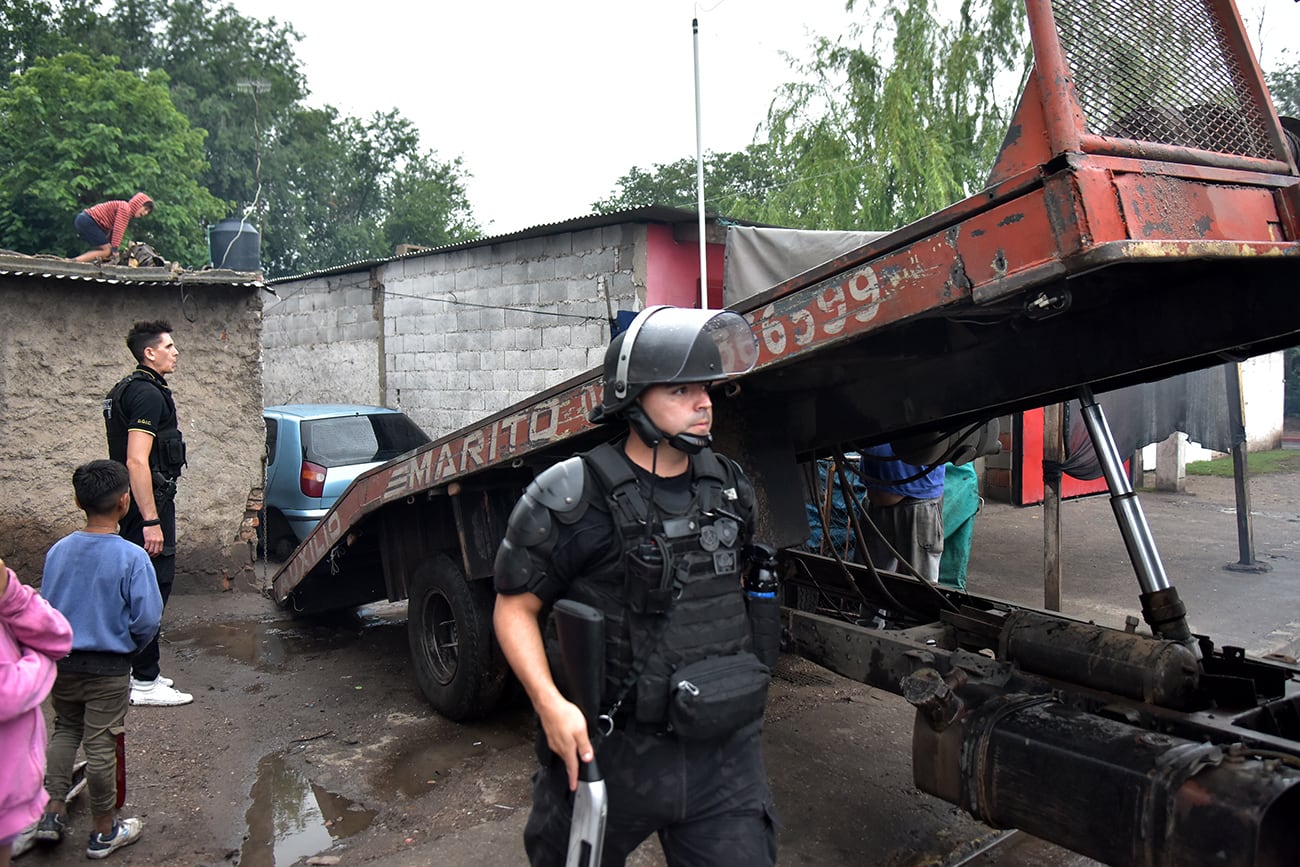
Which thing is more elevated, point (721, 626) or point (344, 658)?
point (721, 626)

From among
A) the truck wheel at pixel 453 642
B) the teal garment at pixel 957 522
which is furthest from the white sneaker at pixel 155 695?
the teal garment at pixel 957 522

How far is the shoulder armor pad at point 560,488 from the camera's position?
2.12m

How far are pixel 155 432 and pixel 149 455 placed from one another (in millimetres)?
115

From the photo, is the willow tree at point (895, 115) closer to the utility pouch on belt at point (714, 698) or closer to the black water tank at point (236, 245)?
the black water tank at point (236, 245)

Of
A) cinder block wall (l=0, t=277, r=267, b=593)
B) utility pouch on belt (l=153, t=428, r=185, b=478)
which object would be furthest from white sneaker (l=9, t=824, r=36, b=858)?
cinder block wall (l=0, t=277, r=267, b=593)

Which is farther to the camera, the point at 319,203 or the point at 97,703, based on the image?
the point at 319,203

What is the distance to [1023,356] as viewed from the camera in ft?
11.0

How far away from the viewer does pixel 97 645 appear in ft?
10.7

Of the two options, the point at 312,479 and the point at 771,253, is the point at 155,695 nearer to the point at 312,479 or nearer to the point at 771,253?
the point at 312,479

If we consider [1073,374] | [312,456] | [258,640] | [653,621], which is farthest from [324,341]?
[653,621]

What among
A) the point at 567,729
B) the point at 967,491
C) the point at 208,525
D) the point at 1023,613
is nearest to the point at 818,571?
the point at 1023,613

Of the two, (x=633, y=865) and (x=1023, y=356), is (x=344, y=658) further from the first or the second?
(x=1023, y=356)

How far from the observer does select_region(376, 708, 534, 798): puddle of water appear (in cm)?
390

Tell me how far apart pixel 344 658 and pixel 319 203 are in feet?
81.3
